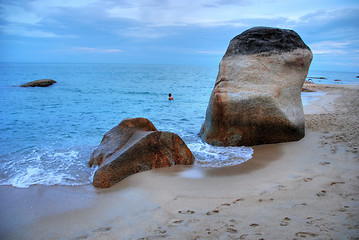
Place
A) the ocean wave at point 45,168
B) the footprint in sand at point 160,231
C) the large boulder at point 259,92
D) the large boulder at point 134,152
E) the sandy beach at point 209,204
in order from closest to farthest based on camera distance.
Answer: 1. the sandy beach at point 209,204
2. the footprint in sand at point 160,231
3. the large boulder at point 134,152
4. the ocean wave at point 45,168
5. the large boulder at point 259,92

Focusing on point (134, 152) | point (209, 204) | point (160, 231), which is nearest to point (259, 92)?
point (134, 152)

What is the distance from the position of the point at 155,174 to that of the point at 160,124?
257 inches

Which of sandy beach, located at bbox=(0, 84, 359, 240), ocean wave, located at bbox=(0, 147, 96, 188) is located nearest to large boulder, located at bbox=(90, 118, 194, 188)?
sandy beach, located at bbox=(0, 84, 359, 240)

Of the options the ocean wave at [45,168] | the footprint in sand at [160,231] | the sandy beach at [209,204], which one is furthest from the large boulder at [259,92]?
the footprint in sand at [160,231]

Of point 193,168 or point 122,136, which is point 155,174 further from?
point 122,136

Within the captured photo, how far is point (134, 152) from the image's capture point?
545 cm

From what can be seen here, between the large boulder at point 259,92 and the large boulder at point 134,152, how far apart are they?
1.78m

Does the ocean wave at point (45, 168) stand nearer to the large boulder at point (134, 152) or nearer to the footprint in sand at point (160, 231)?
the large boulder at point (134, 152)

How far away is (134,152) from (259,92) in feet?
13.1

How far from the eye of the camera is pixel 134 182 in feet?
16.6

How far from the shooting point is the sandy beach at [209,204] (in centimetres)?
316

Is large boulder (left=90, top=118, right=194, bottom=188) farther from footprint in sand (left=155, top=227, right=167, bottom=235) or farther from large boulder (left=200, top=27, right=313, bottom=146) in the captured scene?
footprint in sand (left=155, top=227, right=167, bottom=235)

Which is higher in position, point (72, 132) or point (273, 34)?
point (273, 34)

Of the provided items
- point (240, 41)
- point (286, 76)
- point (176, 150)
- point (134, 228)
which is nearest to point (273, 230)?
point (134, 228)
